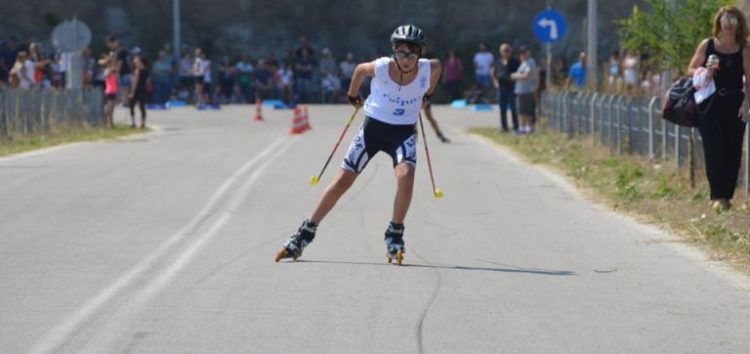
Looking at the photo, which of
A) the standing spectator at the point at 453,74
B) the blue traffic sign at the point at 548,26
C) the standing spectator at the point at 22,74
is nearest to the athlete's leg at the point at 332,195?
the blue traffic sign at the point at 548,26

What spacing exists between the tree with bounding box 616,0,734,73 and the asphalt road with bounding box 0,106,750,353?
1.89 m

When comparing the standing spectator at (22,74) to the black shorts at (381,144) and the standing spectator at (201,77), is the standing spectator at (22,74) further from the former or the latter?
the black shorts at (381,144)

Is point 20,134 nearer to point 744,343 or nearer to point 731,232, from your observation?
point 731,232

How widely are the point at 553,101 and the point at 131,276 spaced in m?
21.8

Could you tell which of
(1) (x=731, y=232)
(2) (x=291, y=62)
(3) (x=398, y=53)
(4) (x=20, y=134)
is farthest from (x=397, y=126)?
(2) (x=291, y=62)

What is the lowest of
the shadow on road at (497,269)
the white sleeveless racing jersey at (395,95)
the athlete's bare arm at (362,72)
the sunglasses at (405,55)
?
the shadow on road at (497,269)

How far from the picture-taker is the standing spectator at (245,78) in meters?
55.2

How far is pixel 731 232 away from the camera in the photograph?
13.9 meters

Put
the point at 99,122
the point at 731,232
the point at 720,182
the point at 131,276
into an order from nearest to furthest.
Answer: the point at 131,276 < the point at 731,232 < the point at 720,182 < the point at 99,122

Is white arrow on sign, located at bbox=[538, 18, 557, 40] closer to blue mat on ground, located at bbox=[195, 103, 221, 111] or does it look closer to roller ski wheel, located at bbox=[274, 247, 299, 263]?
blue mat on ground, located at bbox=[195, 103, 221, 111]

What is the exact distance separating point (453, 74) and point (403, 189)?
137 feet

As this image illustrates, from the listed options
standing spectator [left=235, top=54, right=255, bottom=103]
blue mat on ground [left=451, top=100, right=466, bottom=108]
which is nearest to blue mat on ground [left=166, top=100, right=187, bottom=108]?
standing spectator [left=235, top=54, right=255, bottom=103]

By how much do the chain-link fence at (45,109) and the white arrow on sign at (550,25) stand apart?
9938 millimetres

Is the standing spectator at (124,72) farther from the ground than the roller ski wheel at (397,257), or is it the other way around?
the standing spectator at (124,72)
